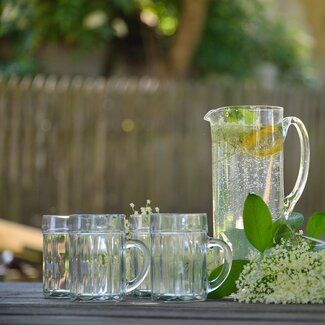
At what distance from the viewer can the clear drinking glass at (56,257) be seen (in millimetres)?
1478

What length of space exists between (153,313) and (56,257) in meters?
0.27

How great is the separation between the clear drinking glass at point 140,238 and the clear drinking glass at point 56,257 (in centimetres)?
10

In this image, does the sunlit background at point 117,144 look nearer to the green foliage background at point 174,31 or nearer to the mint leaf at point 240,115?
the green foliage background at point 174,31

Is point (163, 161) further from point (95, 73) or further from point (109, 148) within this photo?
point (95, 73)

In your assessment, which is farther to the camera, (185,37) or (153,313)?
(185,37)

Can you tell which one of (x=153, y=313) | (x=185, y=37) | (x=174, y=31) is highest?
(x=174, y=31)

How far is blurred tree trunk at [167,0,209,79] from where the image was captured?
376 inches

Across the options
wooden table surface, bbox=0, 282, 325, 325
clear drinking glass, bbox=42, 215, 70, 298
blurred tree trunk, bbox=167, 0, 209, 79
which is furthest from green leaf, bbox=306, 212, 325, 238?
blurred tree trunk, bbox=167, 0, 209, 79

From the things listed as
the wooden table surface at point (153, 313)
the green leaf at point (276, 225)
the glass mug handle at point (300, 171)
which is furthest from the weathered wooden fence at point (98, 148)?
the wooden table surface at point (153, 313)

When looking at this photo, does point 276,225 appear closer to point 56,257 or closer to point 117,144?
point 56,257

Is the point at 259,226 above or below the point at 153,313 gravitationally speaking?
above

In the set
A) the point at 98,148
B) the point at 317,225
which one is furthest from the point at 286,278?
the point at 98,148

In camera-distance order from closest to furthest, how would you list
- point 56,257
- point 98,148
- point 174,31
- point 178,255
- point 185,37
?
1. point 178,255
2. point 56,257
3. point 98,148
4. point 185,37
5. point 174,31

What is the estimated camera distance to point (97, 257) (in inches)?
54.8
